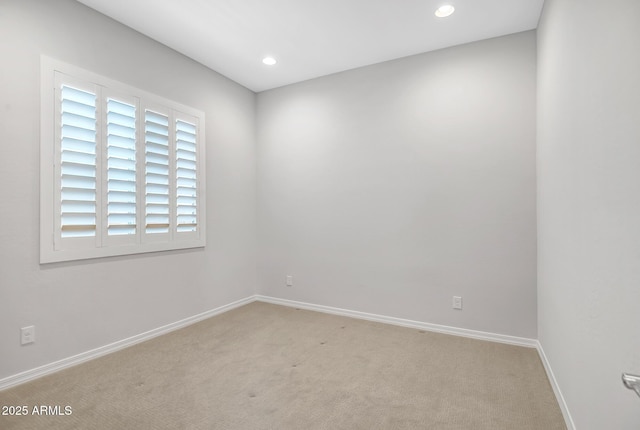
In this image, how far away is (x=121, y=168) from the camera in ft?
8.92

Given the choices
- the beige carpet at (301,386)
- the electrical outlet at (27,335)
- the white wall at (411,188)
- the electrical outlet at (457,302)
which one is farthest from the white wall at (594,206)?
the electrical outlet at (27,335)

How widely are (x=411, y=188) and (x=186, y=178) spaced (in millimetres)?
2375

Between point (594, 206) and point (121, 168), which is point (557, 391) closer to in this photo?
point (594, 206)

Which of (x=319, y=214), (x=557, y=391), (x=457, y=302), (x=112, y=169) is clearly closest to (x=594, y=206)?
(x=557, y=391)

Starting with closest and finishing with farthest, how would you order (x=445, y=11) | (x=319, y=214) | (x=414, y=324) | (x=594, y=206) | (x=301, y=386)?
(x=594, y=206) < (x=301, y=386) < (x=445, y=11) < (x=414, y=324) < (x=319, y=214)

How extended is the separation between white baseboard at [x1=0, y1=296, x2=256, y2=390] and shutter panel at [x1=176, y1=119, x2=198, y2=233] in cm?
97

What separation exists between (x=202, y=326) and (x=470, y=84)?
11.9ft

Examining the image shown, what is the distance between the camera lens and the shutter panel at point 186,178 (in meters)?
3.26

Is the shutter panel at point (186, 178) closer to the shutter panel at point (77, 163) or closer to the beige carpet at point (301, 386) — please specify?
the shutter panel at point (77, 163)

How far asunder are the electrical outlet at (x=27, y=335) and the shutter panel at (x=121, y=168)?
0.82 m

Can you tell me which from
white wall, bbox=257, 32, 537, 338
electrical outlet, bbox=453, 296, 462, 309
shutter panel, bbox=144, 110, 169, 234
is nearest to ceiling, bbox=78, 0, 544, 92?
white wall, bbox=257, 32, 537, 338

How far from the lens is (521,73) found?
283cm

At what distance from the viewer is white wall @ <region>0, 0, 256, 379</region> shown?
2148 mm

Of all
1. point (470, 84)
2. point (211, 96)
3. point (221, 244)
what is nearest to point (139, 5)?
point (211, 96)
